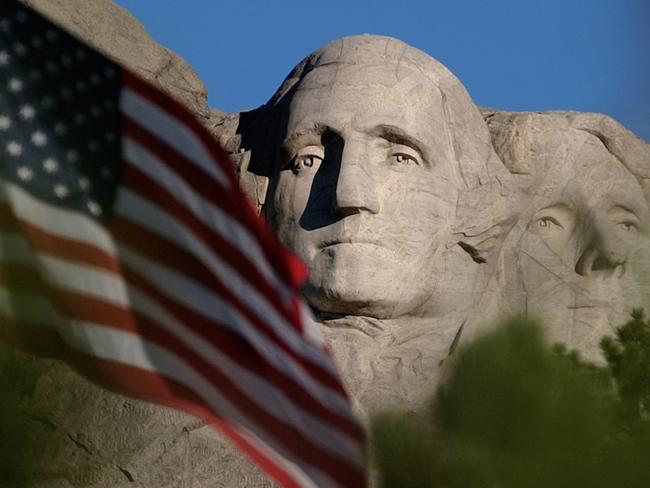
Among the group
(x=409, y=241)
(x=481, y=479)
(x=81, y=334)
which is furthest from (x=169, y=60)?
(x=81, y=334)

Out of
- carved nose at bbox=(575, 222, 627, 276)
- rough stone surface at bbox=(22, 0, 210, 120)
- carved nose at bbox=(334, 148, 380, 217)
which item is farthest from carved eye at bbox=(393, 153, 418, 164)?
rough stone surface at bbox=(22, 0, 210, 120)

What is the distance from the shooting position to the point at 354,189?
9.40 metres

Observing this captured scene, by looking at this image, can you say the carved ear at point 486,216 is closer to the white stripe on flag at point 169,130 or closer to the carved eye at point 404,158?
the carved eye at point 404,158

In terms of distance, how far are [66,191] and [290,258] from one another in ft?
1.98

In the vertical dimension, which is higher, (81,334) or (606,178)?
(606,178)

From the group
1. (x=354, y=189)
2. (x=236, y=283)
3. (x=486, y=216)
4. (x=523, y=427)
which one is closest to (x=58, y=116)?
(x=236, y=283)

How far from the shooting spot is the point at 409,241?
31.3 feet

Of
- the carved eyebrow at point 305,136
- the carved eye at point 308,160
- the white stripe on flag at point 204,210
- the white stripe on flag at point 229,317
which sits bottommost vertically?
the white stripe on flag at point 229,317

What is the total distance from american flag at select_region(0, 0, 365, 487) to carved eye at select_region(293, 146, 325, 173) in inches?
171

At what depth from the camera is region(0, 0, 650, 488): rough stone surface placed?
8.63m

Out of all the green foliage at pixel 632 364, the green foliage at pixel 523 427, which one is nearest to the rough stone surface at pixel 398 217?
the green foliage at pixel 632 364

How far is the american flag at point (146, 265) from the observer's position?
5.18 metres

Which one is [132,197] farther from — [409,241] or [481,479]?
[409,241]

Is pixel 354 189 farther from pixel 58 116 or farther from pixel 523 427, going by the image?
pixel 58 116
